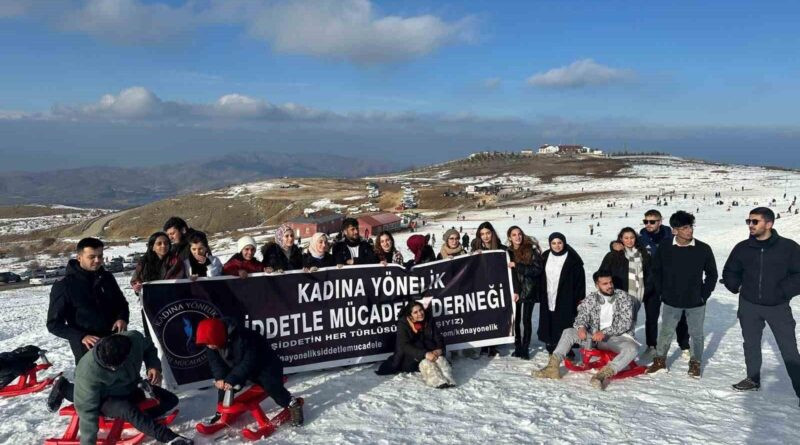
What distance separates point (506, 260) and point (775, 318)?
3647 mm

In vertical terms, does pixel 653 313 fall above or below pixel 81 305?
below

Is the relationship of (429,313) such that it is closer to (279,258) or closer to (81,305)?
(279,258)

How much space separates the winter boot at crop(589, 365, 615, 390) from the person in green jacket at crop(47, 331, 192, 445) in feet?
16.3

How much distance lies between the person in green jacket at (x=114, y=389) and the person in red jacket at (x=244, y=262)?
6.13 feet

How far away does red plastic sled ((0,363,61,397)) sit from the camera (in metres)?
6.29

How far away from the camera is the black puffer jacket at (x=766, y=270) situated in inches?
233

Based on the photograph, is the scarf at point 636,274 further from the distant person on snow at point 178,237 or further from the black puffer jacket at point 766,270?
the distant person on snow at point 178,237

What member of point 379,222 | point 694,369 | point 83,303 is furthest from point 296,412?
point 379,222

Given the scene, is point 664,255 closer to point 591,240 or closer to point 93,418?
point 93,418

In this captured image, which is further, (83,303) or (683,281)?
(683,281)

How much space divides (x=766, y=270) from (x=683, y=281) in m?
1.07

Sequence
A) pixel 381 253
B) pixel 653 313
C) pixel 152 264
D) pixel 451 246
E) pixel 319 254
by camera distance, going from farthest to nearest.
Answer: pixel 451 246 → pixel 381 253 → pixel 653 313 → pixel 319 254 → pixel 152 264

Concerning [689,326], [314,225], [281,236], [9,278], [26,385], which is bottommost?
[9,278]

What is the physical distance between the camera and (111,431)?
199 inches
